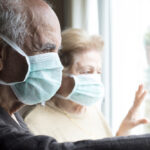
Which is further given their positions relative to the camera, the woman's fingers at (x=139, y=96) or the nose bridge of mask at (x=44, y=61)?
the woman's fingers at (x=139, y=96)

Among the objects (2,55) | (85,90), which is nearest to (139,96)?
(85,90)

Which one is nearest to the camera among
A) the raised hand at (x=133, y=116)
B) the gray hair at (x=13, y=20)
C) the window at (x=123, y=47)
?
the gray hair at (x=13, y=20)

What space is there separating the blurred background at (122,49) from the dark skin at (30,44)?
1019 millimetres

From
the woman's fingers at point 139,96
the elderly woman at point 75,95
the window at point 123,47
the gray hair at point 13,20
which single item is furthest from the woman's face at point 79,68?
the gray hair at point 13,20

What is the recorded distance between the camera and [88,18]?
207 centimetres

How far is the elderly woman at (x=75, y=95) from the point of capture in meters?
1.50

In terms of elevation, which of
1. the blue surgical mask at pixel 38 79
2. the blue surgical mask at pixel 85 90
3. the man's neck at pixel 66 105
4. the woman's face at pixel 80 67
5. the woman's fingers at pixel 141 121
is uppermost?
the blue surgical mask at pixel 38 79

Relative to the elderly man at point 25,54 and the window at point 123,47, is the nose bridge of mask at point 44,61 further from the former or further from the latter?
the window at point 123,47

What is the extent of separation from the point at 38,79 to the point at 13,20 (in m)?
0.21

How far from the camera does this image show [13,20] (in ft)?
2.85

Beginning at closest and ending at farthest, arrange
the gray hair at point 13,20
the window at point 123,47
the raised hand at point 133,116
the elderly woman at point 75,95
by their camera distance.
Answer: the gray hair at point 13,20 → the elderly woman at point 75,95 → the raised hand at point 133,116 → the window at point 123,47

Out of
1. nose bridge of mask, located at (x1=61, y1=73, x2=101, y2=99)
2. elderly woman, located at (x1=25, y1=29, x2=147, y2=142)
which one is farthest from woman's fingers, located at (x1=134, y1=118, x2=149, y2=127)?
nose bridge of mask, located at (x1=61, y1=73, x2=101, y2=99)

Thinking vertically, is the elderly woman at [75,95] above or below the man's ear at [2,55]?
below

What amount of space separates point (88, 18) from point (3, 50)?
4.16ft
